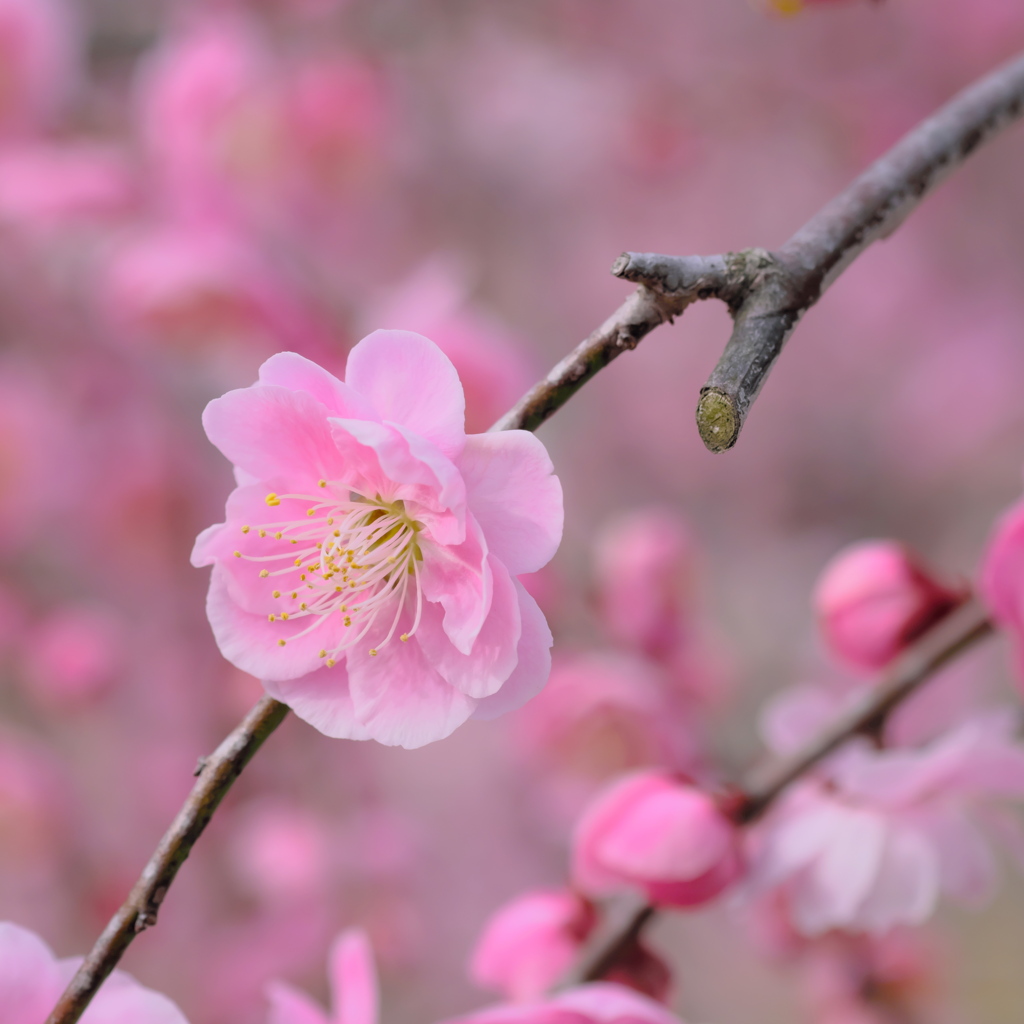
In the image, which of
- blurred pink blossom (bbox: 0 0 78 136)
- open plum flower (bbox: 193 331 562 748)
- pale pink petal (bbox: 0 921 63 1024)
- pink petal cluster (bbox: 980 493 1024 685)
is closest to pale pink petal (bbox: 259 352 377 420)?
open plum flower (bbox: 193 331 562 748)

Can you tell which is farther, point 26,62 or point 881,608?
point 26,62

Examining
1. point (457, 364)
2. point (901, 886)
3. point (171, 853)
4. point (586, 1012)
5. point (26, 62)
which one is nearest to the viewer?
point (171, 853)

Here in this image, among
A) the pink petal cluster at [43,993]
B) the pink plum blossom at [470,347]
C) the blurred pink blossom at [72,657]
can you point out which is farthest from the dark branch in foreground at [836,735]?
the blurred pink blossom at [72,657]

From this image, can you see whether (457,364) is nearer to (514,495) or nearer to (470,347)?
(470,347)

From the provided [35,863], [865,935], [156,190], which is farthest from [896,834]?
[35,863]

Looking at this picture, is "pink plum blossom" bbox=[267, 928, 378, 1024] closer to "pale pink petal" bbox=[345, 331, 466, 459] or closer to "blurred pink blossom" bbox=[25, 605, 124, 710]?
"pale pink petal" bbox=[345, 331, 466, 459]

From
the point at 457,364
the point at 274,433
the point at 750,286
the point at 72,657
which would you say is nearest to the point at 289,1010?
the point at 274,433
